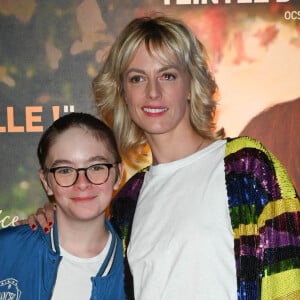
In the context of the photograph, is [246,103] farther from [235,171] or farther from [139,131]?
[235,171]

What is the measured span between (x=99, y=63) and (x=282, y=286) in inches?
61.0

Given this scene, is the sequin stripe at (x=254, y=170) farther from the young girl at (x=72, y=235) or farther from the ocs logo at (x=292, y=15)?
the ocs logo at (x=292, y=15)

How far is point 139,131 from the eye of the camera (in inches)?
92.4

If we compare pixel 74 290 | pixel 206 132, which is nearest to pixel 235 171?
pixel 206 132

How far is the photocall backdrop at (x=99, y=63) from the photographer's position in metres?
2.73

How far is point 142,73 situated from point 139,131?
1.39 feet

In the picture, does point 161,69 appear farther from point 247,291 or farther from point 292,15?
point 292,15

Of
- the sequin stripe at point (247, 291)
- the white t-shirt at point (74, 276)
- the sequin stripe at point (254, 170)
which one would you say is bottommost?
the sequin stripe at point (247, 291)

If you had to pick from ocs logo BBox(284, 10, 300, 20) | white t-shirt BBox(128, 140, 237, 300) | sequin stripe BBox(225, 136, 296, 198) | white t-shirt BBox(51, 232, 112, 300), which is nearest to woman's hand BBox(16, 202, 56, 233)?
white t-shirt BBox(51, 232, 112, 300)

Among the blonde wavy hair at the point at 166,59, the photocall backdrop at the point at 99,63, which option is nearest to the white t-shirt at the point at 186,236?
the blonde wavy hair at the point at 166,59

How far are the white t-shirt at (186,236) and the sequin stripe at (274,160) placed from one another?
5 cm

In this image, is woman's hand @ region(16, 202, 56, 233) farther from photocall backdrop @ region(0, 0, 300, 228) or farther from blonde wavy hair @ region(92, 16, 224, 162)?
photocall backdrop @ region(0, 0, 300, 228)

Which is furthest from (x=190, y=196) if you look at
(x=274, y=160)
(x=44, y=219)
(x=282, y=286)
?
(x=44, y=219)

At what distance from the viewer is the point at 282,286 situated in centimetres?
167
